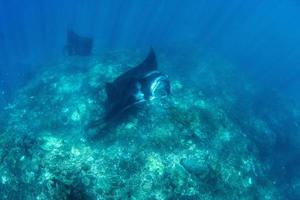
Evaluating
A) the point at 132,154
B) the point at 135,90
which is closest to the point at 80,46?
the point at 135,90

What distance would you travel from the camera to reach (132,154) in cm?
675

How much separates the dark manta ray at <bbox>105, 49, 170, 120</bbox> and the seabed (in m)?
0.81

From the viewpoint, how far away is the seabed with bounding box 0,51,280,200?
614cm

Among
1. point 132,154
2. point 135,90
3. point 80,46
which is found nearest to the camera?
point 135,90

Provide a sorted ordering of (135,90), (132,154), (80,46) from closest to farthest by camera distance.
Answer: (135,90), (132,154), (80,46)

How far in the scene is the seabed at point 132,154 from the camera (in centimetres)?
614

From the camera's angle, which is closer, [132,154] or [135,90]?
[135,90]

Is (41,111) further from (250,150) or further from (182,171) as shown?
(250,150)

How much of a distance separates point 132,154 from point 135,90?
1534 mm

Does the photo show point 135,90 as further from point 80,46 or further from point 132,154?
point 80,46

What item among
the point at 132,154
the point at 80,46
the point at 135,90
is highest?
the point at 135,90

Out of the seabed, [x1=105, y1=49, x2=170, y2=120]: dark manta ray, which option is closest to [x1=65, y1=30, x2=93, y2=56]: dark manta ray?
the seabed

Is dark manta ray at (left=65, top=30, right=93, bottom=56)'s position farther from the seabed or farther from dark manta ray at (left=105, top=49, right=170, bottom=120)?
dark manta ray at (left=105, top=49, right=170, bottom=120)

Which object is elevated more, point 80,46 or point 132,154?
point 132,154
